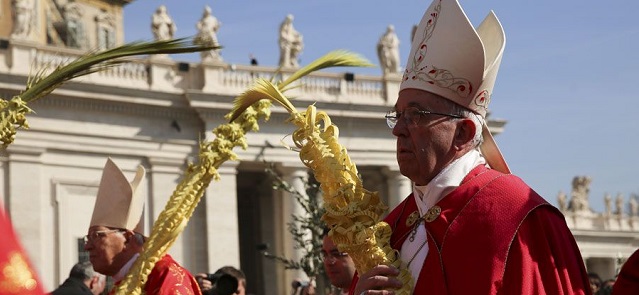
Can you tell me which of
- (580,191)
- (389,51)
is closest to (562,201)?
(580,191)

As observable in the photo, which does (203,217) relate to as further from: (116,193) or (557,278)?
(557,278)

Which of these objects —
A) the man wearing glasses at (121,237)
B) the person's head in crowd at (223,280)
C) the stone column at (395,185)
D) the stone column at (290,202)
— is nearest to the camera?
the man wearing glasses at (121,237)

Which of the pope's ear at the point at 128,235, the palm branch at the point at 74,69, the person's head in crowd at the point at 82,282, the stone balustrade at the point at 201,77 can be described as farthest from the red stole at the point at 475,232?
the stone balustrade at the point at 201,77

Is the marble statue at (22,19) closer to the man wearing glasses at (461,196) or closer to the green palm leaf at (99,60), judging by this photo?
the green palm leaf at (99,60)

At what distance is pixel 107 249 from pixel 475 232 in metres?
3.69

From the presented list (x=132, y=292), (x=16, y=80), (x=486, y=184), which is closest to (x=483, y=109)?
(x=486, y=184)

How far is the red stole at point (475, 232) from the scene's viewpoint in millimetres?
3816

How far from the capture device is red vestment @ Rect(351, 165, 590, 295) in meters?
3.78

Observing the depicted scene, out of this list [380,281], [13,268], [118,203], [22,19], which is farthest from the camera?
[22,19]

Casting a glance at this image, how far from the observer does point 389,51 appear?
38.3 metres

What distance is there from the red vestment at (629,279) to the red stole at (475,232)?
0.31 metres

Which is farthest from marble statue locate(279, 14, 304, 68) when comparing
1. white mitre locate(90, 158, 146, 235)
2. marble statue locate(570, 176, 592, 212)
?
white mitre locate(90, 158, 146, 235)

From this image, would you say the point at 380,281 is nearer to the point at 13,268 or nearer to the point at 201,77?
the point at 13,268

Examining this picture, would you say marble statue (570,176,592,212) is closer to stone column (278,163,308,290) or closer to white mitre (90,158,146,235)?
stone column (278,163,308,290)
